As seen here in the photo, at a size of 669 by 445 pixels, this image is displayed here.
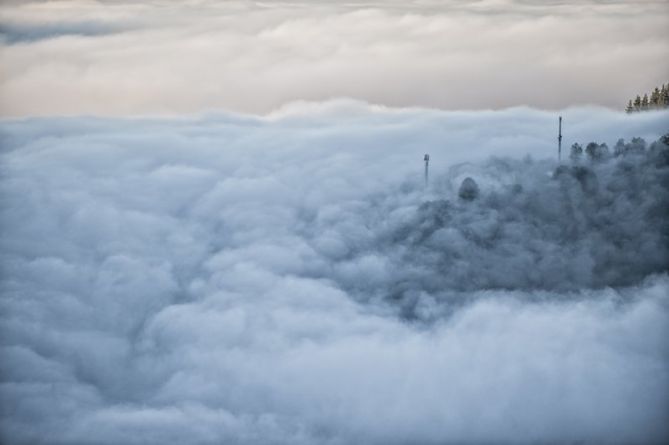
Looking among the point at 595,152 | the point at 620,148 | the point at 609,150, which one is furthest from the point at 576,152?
the point at 620,148

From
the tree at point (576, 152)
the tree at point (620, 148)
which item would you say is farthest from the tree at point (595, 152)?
the tree at point (620, 148)

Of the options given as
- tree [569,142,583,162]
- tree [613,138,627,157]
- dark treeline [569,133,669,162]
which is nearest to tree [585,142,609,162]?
dark treeline [569,133,669,162]

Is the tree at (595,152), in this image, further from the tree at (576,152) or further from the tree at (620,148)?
the tree at (620,148)

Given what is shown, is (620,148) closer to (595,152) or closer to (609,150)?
(609,150)

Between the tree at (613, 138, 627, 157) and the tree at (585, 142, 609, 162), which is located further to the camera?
the tree at (585, 142, 609, 162)

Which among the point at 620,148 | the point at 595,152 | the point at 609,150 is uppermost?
the point at 620,148

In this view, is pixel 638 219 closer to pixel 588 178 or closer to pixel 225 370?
pixel 588 178

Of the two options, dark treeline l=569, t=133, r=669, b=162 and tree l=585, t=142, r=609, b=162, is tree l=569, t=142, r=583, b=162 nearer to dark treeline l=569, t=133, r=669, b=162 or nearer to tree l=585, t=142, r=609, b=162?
dark treeline l=569, t=133, r=669, b=162

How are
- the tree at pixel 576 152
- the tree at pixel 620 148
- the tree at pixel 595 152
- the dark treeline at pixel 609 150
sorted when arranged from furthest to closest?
the tree at pixel 576 152 → the tree at pixel 595 152 → the tree at pixel 620 148 → the dark treeline at pixel 609 150

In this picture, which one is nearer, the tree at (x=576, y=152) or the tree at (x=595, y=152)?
the tree at (x=595, y=152)

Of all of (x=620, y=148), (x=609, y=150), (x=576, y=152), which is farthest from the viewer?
(x=609, y=150)

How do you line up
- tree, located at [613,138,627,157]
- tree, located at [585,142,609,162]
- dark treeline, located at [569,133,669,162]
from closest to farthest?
dark treeline, located at [569,133,669,162]
tree, located at [613,138,627,157]
tree, located at [585,142,609,162]
